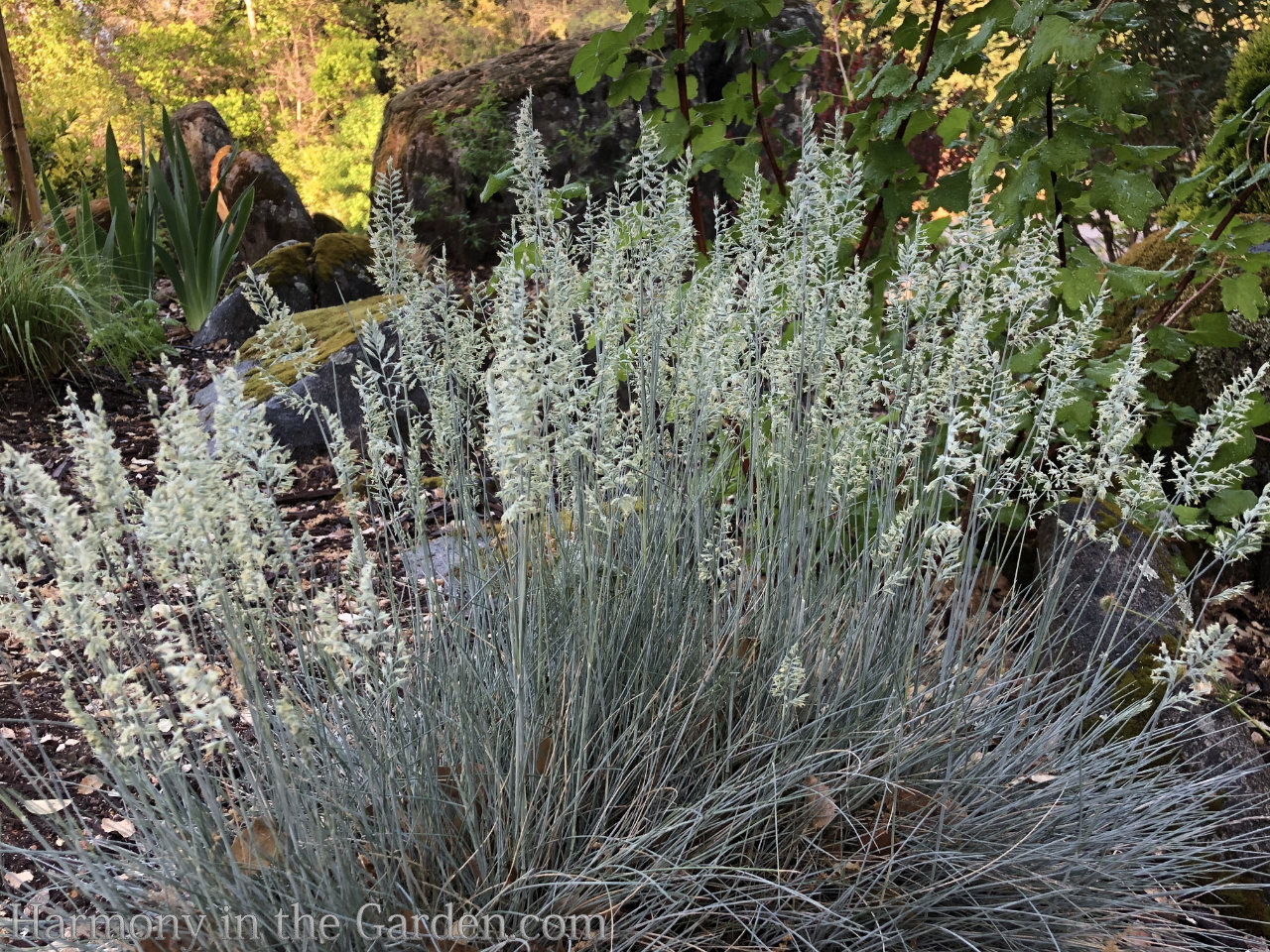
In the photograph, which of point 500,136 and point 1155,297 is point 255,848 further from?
point 500,136

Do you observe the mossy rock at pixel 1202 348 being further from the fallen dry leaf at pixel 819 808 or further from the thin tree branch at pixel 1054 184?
the fallen dry leaf at pixel 819 808

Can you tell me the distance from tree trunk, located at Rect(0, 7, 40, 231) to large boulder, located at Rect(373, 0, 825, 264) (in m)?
2.94

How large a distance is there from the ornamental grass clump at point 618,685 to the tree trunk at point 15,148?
5.56m

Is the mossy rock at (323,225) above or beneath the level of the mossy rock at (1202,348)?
above

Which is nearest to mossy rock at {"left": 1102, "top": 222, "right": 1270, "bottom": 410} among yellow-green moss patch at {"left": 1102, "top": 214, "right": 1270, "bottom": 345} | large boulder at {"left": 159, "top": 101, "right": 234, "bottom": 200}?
yellow-green moss patch at {"left": 1102, "top": 214, "right": 1270, "bottom": 345}

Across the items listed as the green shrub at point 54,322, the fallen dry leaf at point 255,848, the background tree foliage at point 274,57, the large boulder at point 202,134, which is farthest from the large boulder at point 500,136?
the fallen dry leaf at point 255,848

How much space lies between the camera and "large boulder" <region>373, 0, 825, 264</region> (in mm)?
8344

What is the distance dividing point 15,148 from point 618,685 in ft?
21.7

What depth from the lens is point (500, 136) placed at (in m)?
8.43

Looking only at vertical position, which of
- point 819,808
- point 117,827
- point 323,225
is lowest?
point 117,827

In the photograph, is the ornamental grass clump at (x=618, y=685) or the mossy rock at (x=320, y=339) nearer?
the ornamental grass clump at (x=618, y=685)

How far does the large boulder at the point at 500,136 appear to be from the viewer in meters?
8.34

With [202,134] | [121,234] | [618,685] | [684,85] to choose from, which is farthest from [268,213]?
[618,685]

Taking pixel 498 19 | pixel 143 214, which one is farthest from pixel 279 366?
pixel 498 19
